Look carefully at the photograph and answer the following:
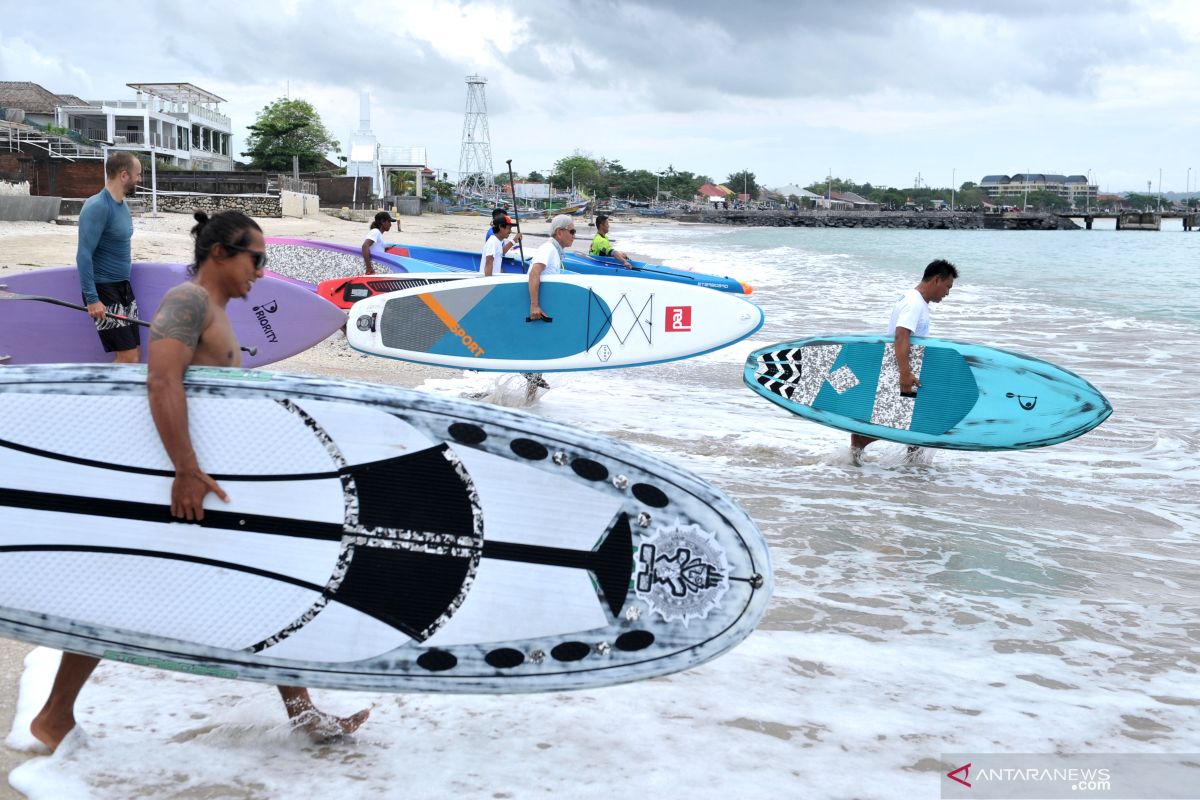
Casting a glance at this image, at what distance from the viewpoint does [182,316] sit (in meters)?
2.76

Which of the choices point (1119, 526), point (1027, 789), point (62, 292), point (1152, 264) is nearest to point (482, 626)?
point (1027, 789)

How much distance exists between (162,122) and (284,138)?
9003 mm

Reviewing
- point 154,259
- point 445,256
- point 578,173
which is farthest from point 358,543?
point 578,173

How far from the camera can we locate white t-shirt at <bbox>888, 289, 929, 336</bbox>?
21.8ft

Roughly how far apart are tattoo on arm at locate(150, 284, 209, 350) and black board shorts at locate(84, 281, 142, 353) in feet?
11.7

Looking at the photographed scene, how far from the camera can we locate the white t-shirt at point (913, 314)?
6.65m

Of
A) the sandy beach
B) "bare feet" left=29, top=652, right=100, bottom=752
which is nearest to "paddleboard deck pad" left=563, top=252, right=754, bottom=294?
the sandy beach

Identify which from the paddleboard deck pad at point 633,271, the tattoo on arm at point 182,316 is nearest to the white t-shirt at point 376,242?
the paddleboard deck pad at point 633,271

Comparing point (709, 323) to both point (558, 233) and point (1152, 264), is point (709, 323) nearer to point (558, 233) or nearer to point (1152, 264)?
point (558, 233)

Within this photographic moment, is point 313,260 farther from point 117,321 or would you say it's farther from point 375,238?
point 117,321

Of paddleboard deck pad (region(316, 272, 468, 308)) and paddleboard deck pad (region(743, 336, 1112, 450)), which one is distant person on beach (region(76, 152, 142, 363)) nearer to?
paddleboard deck pad (region(743, 336, 1112, 450))

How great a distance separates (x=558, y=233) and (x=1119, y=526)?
473 cm

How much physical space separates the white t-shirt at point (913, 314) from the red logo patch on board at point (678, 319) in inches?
93.0

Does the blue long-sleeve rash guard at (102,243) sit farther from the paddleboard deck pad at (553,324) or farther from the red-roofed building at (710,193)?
the red-roofed building at (710,193)
